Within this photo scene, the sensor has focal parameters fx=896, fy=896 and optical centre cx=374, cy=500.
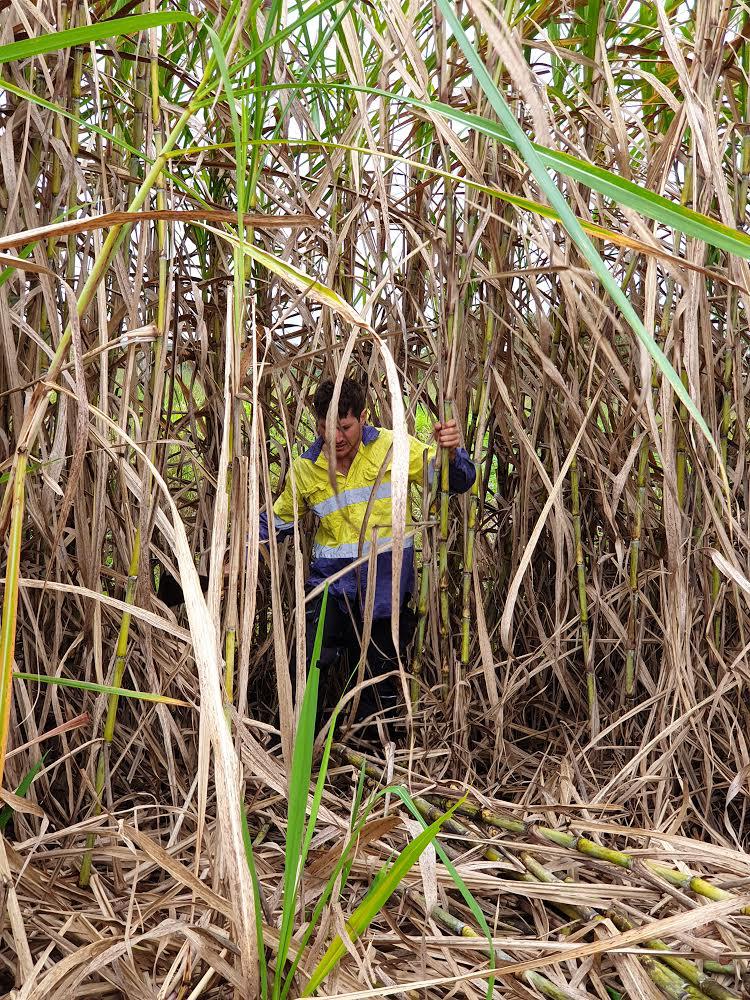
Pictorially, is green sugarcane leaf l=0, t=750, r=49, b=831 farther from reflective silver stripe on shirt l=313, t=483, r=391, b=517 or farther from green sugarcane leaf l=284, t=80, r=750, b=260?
reflective silver stripe on shirt l=313, t=483, r=391, b=517

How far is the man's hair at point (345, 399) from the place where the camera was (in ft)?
5.46

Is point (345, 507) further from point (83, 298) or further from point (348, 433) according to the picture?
point (83, 298)

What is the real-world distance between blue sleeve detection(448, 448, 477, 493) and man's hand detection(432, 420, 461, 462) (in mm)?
74

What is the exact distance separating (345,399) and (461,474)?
1.16 feet

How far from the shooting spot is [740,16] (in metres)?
1.46

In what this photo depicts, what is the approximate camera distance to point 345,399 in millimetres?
1804

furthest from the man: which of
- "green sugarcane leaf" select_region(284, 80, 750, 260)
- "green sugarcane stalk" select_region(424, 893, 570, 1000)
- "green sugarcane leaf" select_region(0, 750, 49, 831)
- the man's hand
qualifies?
"green sugarcane leaf" select_region(284, 80, 750, 260)

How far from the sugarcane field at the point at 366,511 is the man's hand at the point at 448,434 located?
0.02 m

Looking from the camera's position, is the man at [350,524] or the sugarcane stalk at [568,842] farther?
the man at [350,524]

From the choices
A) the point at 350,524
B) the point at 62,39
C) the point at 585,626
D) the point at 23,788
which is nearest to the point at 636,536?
the point at 585,626

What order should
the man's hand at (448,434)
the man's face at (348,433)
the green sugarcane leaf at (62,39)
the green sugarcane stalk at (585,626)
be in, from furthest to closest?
the man's face at (348,433), the green sugarcane stalk at (585,626), the man's hand at (448,434), the green sugarcane leaf at (62,39)

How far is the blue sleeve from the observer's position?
1.56m

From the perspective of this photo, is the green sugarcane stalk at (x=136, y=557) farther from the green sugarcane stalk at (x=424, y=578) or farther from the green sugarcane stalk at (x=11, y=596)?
the green sugarcane stalk at (x=424, y=578)

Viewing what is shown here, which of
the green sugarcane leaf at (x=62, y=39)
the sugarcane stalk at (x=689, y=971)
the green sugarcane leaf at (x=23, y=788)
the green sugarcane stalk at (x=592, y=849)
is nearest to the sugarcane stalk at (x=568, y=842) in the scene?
the green sugarcane stalk at (x=592, y=849)
